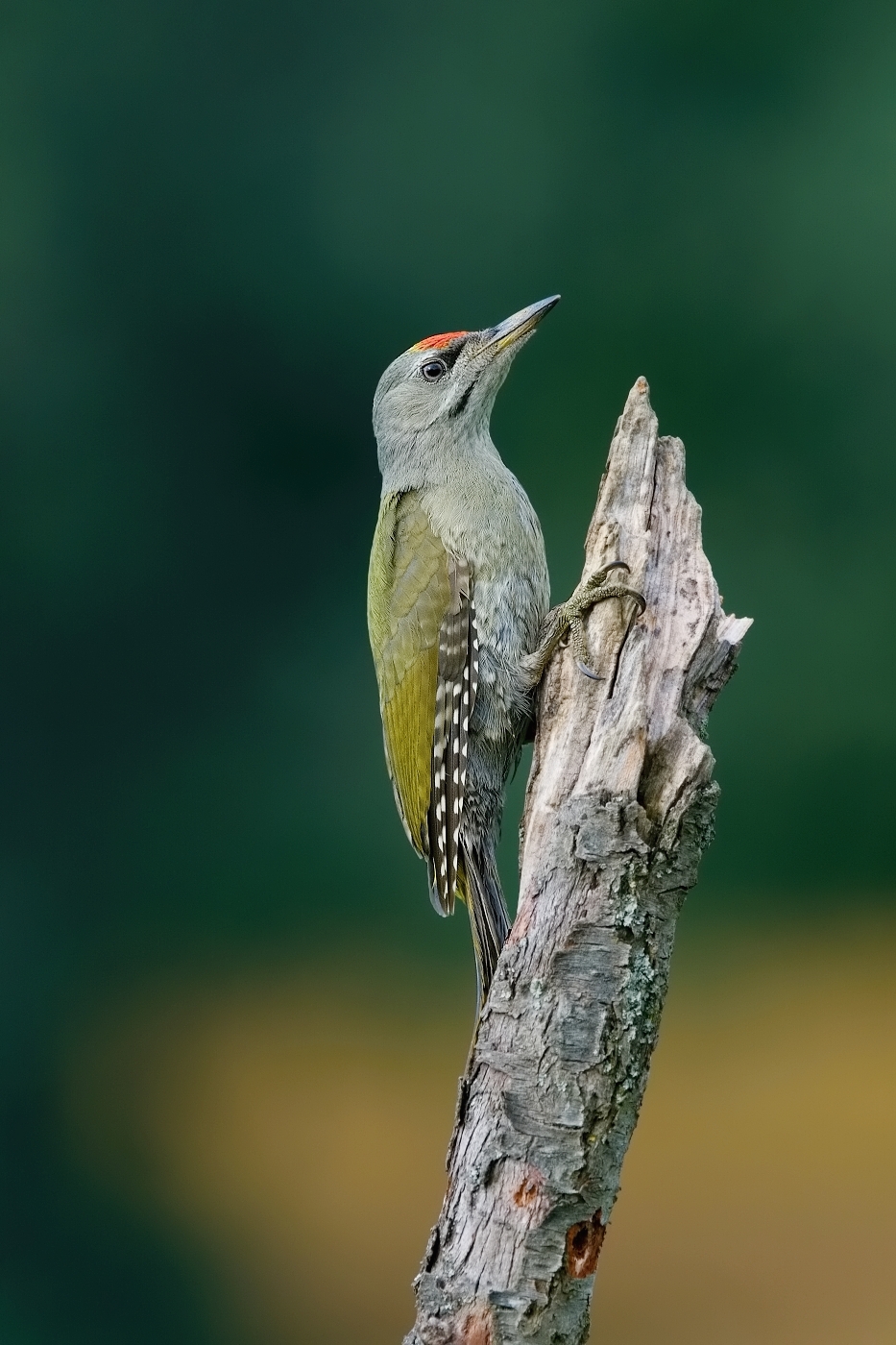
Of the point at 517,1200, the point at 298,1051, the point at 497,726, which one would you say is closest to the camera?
the point at 517,1200

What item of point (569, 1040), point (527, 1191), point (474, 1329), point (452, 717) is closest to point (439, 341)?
point (452, 717)

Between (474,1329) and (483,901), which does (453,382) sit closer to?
(483,901)

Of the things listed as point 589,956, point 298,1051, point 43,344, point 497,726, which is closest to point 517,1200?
point 589,956

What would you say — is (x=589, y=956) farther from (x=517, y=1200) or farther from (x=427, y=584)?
(x=427, y=584)

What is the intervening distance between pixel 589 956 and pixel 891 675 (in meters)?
2.43

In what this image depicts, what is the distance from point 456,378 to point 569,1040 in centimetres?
171

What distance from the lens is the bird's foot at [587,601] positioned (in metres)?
2.43

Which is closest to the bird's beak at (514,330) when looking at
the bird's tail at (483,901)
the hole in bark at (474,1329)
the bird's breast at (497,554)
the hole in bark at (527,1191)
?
the bird's breast at (497,554)

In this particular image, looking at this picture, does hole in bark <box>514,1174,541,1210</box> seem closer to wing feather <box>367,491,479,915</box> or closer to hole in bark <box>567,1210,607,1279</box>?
hole in bark <box>567,1210,607,1279</box>

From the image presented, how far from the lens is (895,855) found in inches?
165

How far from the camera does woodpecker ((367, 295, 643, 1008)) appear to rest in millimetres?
2928

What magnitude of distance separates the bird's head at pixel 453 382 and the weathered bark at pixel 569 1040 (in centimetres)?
121

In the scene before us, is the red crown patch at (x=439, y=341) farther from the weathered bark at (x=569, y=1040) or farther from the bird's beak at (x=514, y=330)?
the weathered bark at (x=569, y=1040)

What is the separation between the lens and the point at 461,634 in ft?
9.64
